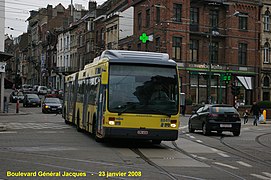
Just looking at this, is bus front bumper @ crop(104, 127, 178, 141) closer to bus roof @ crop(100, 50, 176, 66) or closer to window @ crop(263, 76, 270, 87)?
bus roof @ crop(100, 50, 176, 66)

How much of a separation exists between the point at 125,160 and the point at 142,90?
3393 mm

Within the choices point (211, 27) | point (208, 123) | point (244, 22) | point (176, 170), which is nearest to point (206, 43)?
point (211, 27)

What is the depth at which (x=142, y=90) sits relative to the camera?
51.9ft

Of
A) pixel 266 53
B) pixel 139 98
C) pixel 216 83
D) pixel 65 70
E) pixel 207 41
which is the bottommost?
pixel 139 98

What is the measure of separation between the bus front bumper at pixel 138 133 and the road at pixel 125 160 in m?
0.45

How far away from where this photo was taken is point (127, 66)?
16.0 m

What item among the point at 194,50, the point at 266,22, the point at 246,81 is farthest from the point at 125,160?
the point at 266,22

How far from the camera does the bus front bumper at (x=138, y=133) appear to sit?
1558cm

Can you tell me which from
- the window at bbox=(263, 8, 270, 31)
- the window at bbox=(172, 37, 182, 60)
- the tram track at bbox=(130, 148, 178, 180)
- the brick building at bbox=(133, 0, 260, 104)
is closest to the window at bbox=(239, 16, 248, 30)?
the brick building at bbox=(133, 0, 260, 104)

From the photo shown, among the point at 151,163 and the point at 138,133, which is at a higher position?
the point at 138,133

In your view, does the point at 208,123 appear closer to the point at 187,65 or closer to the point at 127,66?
the point at 127,66

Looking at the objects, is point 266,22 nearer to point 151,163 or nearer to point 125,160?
point 125,160

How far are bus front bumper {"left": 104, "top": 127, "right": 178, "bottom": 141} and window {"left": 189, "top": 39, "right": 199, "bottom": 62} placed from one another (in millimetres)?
38128

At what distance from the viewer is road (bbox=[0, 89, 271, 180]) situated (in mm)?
10672
